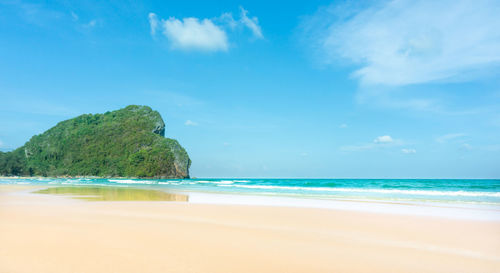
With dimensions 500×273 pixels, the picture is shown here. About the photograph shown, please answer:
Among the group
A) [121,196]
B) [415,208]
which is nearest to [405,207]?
[415,208]

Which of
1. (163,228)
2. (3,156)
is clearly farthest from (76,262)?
(3,156)

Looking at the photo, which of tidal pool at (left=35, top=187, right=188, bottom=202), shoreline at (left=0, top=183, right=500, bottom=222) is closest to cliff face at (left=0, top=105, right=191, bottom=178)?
tidal pool at (left=35, top=187, right=188, bottom=202)

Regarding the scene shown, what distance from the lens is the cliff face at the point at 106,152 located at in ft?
349

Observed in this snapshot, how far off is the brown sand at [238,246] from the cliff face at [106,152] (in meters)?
103

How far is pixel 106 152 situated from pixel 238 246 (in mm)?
123521

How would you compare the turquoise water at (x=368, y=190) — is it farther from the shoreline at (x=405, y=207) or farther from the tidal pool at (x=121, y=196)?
the tidal pool at (x=121, y=196)

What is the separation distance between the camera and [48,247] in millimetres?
4520

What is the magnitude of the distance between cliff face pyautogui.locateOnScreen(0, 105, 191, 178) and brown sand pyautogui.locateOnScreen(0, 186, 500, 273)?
102850 mm

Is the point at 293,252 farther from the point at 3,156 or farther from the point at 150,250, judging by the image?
the point at 3,156

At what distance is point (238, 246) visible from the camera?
493cm

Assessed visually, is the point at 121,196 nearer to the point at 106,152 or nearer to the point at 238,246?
the point at 238,246

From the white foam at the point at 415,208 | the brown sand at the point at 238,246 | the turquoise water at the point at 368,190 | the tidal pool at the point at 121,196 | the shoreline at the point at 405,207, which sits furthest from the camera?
the turquoise water at the point at 368,190

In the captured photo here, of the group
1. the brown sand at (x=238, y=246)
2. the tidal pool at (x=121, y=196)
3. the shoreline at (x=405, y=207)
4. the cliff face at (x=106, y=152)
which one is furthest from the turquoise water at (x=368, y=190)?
the cliff face at (x=106, y=152)

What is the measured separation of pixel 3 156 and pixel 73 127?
26393 millimetres
